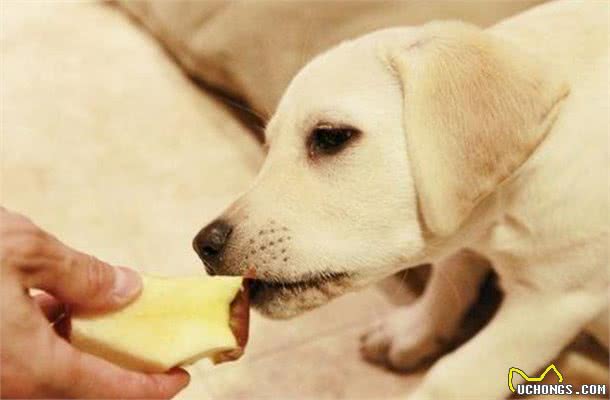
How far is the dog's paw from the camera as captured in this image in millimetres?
1537

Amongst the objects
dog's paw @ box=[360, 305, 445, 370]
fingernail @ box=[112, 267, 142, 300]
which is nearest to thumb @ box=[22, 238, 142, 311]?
fingernail @ box=[112, 267, 142, 300]

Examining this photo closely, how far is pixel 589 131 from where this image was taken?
3.71 ft

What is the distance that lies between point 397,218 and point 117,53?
156 centimetres

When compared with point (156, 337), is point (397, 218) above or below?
above

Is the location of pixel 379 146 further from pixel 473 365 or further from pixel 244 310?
pixel 473 365

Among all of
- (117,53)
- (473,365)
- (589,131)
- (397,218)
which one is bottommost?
(117,53)

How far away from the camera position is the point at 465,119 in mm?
1033

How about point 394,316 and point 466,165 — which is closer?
point 466,165

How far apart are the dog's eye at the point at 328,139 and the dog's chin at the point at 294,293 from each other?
181 millimetres

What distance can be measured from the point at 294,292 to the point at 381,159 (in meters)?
0.24

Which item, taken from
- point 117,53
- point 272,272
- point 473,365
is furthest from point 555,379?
point 117,53

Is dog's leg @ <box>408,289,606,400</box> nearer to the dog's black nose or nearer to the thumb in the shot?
the dog's black nose

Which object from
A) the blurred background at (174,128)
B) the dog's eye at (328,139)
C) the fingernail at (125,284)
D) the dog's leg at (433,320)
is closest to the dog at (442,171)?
the dog's eye at (328,139)

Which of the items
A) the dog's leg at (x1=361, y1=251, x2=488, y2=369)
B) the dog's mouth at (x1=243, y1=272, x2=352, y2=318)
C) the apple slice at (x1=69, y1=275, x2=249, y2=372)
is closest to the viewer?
the apple slice at (x1=69, y1=275, x2=249, y2=372)
